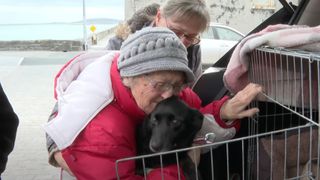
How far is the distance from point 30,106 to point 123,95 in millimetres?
5345

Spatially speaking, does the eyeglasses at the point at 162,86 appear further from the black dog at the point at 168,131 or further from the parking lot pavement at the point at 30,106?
the parking lot pavement at the point at 30,106

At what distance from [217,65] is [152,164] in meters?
1.20

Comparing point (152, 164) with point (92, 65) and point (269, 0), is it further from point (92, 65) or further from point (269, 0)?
point (269, 0)

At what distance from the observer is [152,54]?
1.38 m

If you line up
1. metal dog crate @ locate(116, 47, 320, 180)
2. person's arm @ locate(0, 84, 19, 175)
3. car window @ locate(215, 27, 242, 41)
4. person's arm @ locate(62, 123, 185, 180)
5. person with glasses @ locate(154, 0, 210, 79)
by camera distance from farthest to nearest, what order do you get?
car window @ locate(215, 27, 242, 41) < person with glasses @ locate(154, 0, 210, 79) < person's arm @ locate(0, 84, 19, 175) < metal dog crate @ locate(116, 47, 320, 180) < person's arm @ locate(62, 123, 185, 180)

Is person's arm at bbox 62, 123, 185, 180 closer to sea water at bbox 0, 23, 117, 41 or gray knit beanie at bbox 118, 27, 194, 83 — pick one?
gray knit beanie at bbox 118, 27, 194, 83

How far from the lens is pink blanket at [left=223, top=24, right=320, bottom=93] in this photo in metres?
1.33

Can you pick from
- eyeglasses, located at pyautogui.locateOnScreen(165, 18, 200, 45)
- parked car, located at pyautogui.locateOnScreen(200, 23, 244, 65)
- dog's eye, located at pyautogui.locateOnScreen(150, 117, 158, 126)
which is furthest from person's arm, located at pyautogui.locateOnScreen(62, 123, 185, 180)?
parked car, located at pyautogui.locateOnScreen(200, 23, 244, 65)

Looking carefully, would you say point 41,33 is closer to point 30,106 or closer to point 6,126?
point 30,106

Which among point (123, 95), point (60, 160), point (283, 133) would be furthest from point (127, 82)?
point (283, 133)

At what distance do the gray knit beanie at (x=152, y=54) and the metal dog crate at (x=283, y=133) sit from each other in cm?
27

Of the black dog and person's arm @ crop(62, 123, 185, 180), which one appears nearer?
person's arm @ crop(62, 123, 185, 180)

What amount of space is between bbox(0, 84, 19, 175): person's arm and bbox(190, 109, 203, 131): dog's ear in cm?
68

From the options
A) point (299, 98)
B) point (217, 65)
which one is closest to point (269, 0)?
point (217, 65)
